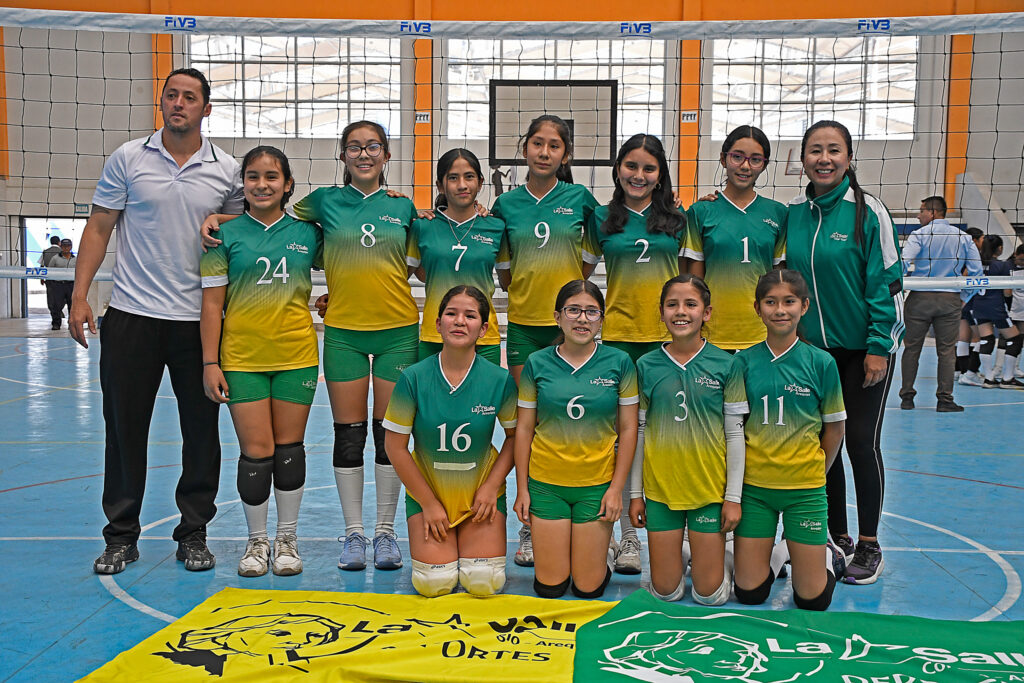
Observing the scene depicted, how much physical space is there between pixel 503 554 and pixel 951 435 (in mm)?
4829

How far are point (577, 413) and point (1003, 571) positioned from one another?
1889mm

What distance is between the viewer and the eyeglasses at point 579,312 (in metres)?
3.32

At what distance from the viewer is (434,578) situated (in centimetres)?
329

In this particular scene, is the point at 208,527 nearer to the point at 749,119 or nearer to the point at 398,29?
the point at 398,29

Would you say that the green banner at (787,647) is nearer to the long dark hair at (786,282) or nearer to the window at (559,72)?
the long dark hair at (786,282)

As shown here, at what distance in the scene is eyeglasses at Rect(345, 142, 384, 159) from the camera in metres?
3.62

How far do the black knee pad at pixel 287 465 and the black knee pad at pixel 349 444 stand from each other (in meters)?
0.16

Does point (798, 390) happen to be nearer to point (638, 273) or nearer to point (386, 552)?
point (638, 273)

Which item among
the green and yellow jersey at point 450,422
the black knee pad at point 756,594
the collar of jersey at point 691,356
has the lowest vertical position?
the black knee pad at point 756,594

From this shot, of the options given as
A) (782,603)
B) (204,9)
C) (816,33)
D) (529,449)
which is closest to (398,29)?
(816,33)

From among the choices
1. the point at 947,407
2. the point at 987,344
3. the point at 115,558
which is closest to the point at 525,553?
the point at 115,558

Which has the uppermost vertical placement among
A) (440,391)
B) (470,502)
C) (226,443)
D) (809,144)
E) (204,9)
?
(204,9)

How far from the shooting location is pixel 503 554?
11.1 ft

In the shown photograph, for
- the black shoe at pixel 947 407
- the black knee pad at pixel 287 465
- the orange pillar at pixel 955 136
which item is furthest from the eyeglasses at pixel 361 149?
the orange pillar at pixel 955 136
